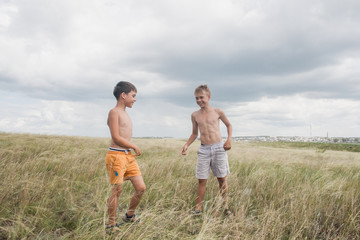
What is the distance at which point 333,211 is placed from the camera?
3301 mm

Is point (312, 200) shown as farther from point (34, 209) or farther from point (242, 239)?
point (34, 209)

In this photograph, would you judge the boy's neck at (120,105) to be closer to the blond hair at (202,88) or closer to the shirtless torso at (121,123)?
the shirtless torso at (121,123)

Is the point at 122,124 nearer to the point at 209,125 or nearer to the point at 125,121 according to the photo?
the point at 125,121

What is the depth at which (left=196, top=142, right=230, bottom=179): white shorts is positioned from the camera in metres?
3.40

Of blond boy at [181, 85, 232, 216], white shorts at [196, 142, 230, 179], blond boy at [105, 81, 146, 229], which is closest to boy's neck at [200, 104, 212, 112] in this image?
blond boy at [181, 85, 232, 216]

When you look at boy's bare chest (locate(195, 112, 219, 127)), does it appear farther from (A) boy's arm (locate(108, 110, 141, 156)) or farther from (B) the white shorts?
(A) boy's arm (locate(108, 110, 141, 156))

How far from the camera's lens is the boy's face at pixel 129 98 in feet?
9.18

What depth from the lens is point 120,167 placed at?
261 centimetres

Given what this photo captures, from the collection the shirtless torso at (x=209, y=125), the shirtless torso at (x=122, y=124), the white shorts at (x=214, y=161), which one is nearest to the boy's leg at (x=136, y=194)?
the shirtless torso at (x=122, y=124)

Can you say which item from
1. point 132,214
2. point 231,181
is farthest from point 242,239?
point 231,181

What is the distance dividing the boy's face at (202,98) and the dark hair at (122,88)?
40.3 inches

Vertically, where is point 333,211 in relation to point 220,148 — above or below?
below

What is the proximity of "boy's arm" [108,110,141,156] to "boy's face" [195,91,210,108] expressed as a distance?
129 cm

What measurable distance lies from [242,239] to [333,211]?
1.85 m
